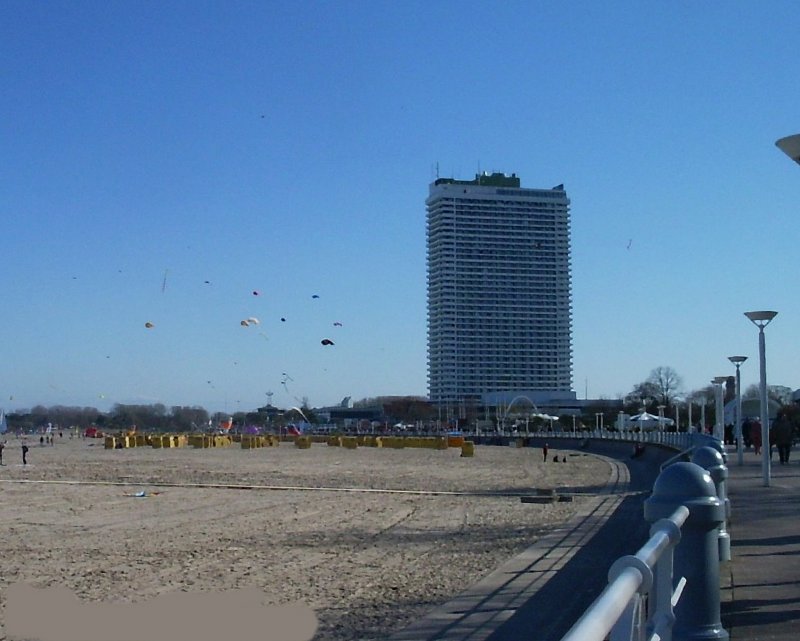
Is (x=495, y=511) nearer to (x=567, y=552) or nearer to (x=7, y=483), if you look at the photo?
(x=567, y=552)

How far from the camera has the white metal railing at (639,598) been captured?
2.40 meters

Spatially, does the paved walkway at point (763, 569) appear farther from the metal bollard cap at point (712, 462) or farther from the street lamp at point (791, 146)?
the street lamp at point (791, 146)

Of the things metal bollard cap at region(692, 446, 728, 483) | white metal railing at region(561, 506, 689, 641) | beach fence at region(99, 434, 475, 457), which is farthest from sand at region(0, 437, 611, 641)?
beach fence at region(99, 434, 475, 457)

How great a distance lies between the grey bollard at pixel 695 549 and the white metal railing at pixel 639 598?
0.10 metres

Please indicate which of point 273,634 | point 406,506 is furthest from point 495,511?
point 273,634

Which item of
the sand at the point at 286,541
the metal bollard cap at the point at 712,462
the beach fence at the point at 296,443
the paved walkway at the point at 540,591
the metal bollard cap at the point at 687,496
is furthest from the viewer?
the beach fence at the point at 296,443

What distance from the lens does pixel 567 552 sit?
13.4m

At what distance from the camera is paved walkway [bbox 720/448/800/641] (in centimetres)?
660

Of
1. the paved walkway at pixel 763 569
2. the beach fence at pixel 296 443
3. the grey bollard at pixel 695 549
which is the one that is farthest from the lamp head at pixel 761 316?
the beach fence at pixel 296 443

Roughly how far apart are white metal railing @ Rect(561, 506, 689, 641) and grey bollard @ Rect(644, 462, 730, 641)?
0.34ft

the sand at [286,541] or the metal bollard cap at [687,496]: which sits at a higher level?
the metal bollard cap at [687,496]

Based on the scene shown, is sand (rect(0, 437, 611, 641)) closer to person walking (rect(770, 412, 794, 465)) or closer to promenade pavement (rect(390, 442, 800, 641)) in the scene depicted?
promenade pavement (rect(390, 442, 800, 641))

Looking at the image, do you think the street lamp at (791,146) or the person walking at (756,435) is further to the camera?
the person walking at (756,435)

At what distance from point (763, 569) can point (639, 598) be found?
6557 millimetres
